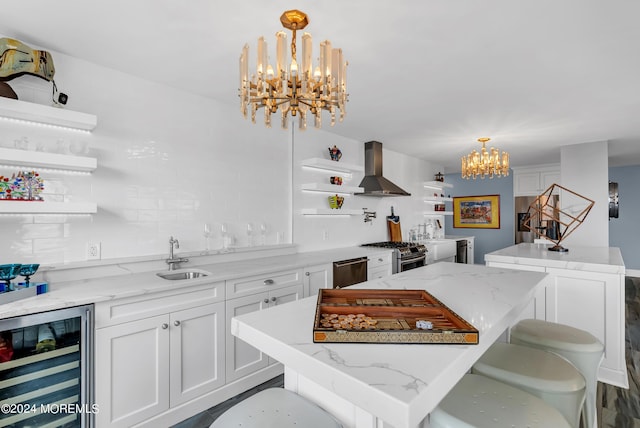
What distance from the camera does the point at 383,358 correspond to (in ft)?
2.71

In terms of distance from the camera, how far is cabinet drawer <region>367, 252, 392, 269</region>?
359 cm

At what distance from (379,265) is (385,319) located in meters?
2.74

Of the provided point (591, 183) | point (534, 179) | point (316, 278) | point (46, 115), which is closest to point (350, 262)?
point (316, 278)

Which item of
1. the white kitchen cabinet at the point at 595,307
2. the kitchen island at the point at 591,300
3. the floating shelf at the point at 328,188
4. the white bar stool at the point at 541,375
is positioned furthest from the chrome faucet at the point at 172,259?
the white kitchen cabinet at the point at 595,307

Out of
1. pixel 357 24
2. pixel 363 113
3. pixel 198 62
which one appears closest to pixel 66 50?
pixel 198 62

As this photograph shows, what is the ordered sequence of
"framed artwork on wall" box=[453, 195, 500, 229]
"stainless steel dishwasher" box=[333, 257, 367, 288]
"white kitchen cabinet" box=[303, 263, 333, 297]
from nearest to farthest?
"white kitchen cabinet" box=[303, 263, 333, 297] < "stainless steel dishwasher" box=[333, 257, 367, 288] < "framed artwork on wall" box=[453, 195, 500, 229]

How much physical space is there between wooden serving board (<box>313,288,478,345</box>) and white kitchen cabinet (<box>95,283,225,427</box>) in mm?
1155

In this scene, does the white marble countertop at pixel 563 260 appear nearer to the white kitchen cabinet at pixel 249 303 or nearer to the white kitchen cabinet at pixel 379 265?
the white kitchen cabinet at pixel 379 265

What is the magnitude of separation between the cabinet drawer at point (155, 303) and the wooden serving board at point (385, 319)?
112cm

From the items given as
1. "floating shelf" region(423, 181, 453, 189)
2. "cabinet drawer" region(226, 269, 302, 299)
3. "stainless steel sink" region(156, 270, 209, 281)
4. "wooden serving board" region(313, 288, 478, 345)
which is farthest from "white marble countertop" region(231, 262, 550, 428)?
"floating shelf" region(423, 181, 453, 189)

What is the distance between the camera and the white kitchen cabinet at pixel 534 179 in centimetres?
641

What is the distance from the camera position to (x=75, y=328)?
63.1 inches

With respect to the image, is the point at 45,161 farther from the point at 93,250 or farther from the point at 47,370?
the point at 47,370

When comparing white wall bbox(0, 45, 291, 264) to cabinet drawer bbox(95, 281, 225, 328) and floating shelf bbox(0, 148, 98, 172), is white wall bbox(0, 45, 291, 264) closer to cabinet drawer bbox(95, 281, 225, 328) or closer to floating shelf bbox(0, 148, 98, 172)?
floating shelf bbox(0, 148, 98, 172)
